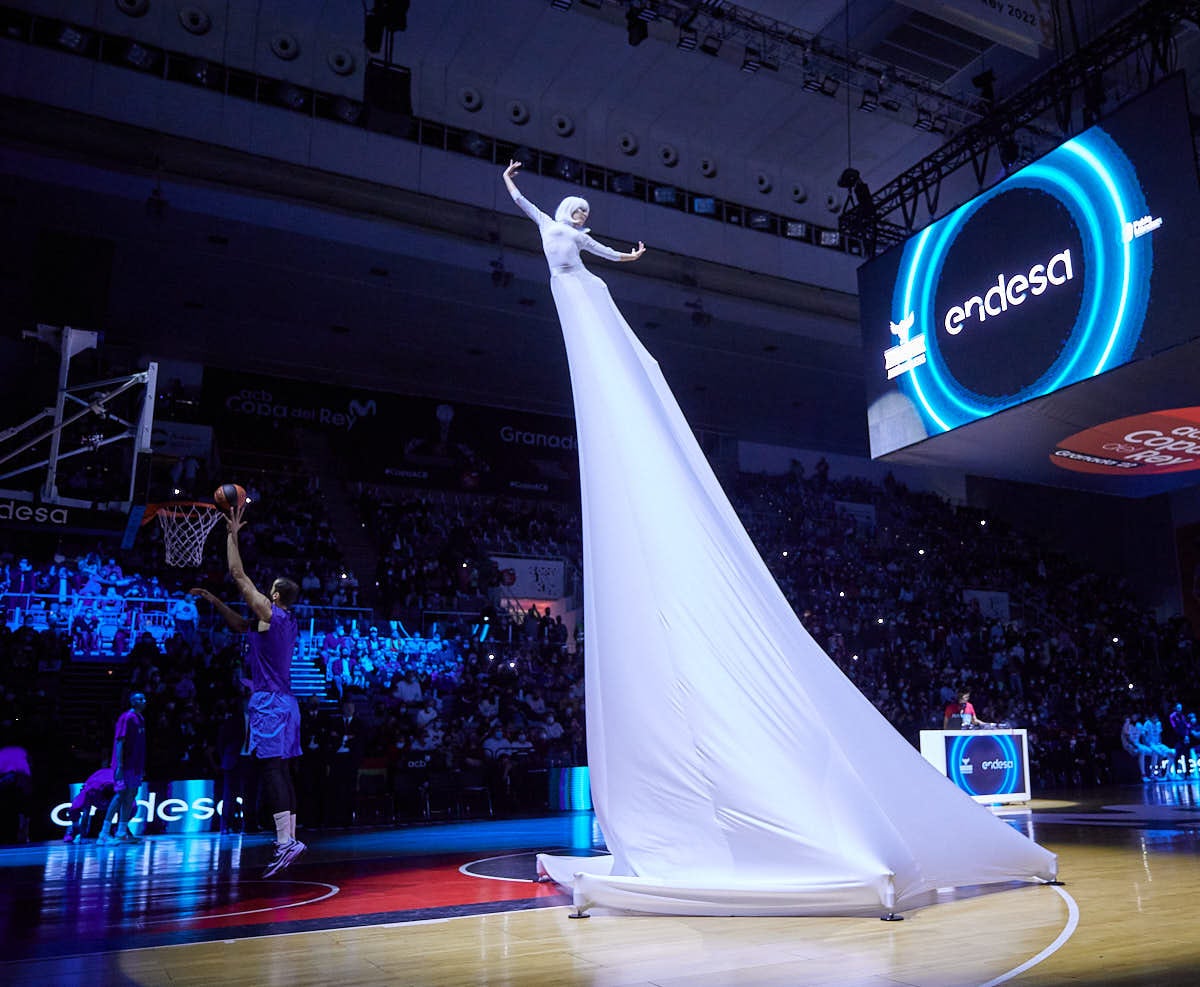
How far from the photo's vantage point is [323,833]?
880cm

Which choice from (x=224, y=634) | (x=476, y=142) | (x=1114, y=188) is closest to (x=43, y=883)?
(x=224, y=634)

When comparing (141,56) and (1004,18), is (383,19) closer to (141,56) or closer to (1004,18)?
(141,56)

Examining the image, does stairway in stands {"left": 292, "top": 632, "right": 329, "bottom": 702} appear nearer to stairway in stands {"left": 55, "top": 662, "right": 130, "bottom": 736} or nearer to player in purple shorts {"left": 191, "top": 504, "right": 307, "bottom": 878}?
stairway in stands {"left": 55, "top": 662, "right": 130, "bottom": 736}

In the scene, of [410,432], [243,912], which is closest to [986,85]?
[410,432]

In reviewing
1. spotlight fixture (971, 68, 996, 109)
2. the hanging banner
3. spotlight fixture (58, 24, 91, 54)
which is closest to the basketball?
the hanging banner

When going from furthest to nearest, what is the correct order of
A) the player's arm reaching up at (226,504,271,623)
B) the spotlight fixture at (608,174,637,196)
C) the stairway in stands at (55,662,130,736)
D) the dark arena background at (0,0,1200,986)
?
the spotlight fixture at (608,174,637,196)
the stairway in stands at (55,662,130,736)
the player's arm reaching up at (226,504,271,623)
the dark arena background at (0,0,1200,986)

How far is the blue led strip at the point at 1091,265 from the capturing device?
25.2ft

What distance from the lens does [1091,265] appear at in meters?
8.09

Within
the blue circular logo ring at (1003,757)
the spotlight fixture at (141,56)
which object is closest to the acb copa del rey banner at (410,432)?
the spotlight fixture at (141,56)

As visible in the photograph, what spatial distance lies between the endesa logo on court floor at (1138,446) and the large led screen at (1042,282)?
1.27 meters

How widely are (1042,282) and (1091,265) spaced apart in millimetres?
493

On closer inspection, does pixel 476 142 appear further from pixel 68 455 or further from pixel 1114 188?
pixel 1114 188

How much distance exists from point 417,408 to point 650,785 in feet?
46.4

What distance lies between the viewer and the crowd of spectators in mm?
10625
